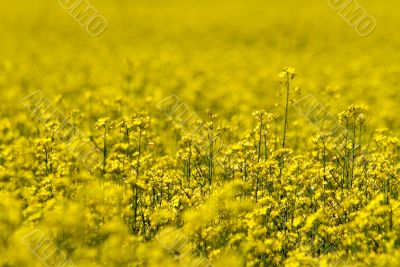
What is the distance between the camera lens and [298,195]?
7.78 meters

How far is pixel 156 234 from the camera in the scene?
7.43 meters

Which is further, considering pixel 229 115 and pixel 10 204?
pixel 229 115

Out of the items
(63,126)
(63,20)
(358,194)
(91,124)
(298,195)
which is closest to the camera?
(358,194)

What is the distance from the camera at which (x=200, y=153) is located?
30.6 feet

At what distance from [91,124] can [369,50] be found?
11520mm

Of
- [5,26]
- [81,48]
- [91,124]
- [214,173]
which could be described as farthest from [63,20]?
[214,173]

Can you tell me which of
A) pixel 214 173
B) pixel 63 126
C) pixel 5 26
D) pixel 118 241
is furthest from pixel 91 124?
pixel 5 26

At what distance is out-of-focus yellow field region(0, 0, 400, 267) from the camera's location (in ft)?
21.6

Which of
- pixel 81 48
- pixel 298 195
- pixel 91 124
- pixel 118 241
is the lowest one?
pixel 118 241

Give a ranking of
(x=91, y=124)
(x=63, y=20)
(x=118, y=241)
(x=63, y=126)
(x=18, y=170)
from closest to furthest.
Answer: (x=118, y=241), (x=18, y=170), (x=63, y=126), (x=91, y=124), (x=63, y=20)

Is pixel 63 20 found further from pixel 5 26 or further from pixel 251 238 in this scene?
pixel 251 238

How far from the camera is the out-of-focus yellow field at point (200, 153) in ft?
21.6

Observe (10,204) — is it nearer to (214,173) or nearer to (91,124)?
(214,173)

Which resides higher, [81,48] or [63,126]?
[81,48]
